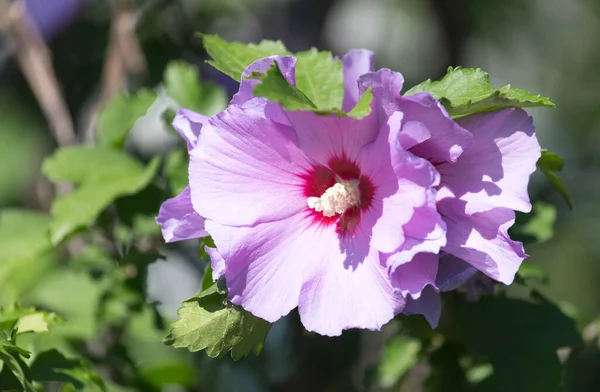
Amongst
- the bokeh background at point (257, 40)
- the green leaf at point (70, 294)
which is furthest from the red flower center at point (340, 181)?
the green leaf at point (70, 294)

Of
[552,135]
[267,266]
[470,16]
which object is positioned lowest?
[552,135]

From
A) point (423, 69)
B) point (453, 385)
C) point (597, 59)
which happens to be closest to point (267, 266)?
point (453, 385)

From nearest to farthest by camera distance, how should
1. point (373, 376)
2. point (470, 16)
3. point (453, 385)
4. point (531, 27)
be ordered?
1. point (453, 385)
2. point (373, 376)
3. point (470, 16)
4. point (531, 27)

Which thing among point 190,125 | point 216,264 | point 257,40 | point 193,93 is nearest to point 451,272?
point 216,264

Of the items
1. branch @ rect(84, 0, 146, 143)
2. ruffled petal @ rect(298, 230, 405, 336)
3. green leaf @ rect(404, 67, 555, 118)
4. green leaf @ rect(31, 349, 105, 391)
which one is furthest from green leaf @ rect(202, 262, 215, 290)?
branch @ rect(84, 0, 146, 143)

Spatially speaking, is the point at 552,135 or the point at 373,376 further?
the point at 552,135

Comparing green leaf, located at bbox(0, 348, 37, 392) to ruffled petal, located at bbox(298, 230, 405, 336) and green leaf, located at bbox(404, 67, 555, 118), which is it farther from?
green leaf, located at bbox(404, 67, 555, 118)

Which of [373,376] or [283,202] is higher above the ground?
[283,202]

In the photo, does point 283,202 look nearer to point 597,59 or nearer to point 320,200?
point 320,200
